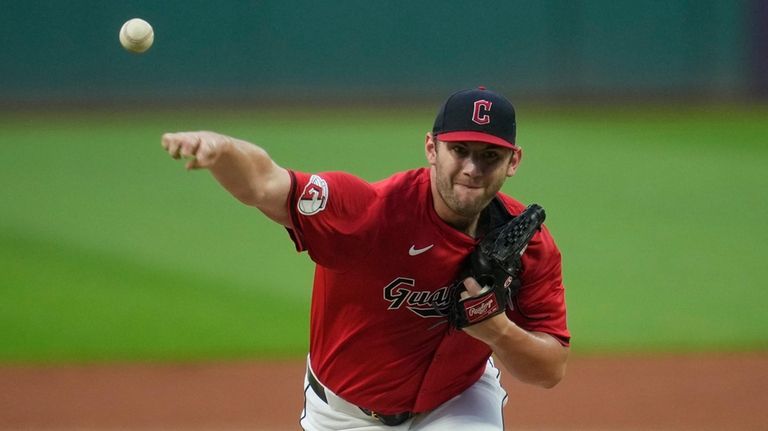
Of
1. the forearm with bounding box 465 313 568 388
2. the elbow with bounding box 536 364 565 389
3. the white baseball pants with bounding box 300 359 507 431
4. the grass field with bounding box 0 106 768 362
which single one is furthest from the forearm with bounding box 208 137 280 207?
the grass field with bounding box 0 106 768 362

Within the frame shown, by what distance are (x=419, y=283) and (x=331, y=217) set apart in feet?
1.72

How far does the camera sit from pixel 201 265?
10.6 m

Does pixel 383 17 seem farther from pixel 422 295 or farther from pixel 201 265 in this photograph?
pixel 422 295

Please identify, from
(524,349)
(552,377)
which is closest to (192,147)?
(524,349)

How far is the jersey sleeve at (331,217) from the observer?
364cm

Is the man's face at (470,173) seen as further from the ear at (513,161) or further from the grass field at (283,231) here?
the grass field at (283,231)

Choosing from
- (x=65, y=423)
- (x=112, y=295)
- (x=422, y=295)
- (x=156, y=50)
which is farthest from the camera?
(x=156, y=50)

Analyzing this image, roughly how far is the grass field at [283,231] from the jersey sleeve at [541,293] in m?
4.72

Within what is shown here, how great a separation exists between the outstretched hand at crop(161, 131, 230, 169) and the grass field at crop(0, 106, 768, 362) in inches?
226

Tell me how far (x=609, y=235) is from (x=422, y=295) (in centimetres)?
780

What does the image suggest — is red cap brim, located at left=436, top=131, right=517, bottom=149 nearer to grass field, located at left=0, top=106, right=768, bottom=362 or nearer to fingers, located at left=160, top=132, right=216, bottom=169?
fingers, located at left=160, top=132, right=216, bottom=169

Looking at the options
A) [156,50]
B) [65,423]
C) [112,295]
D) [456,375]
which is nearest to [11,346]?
[112,295]

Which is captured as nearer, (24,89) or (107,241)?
(107,241)

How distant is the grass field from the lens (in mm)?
9227
